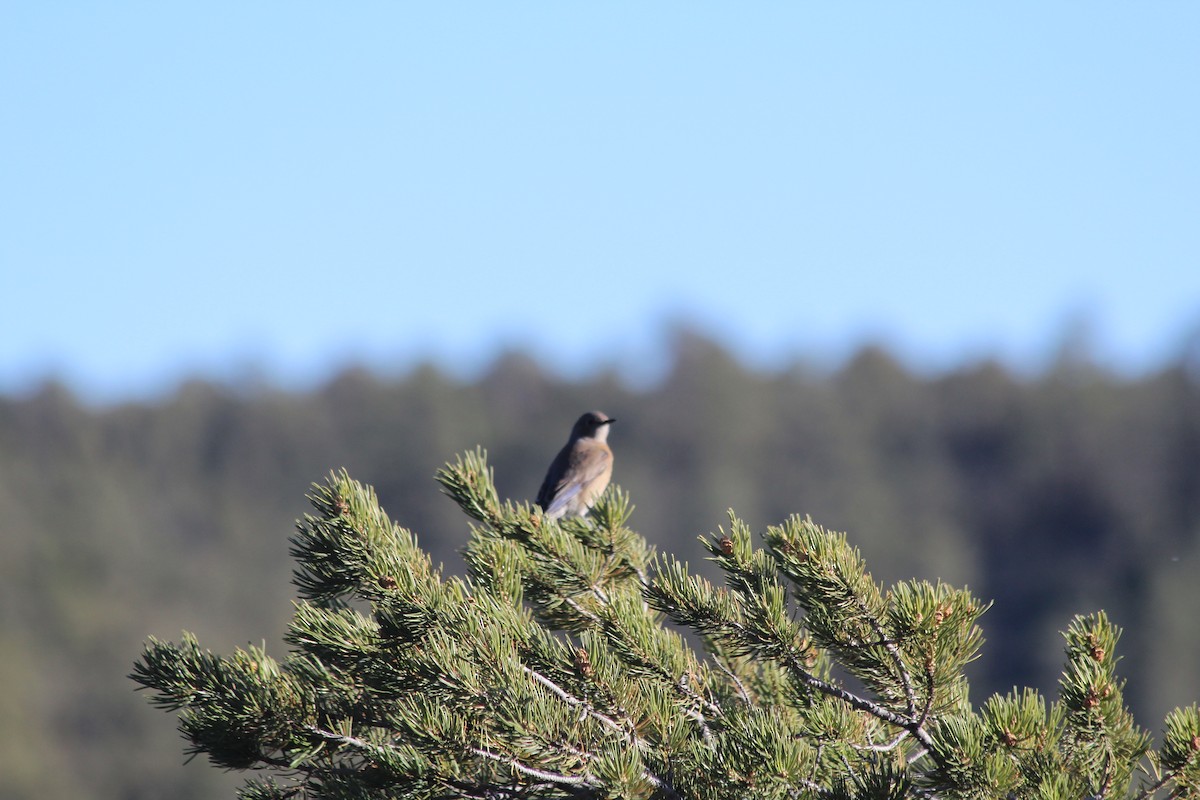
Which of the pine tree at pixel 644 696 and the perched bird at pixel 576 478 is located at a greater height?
the perched bird at pixel 576 478

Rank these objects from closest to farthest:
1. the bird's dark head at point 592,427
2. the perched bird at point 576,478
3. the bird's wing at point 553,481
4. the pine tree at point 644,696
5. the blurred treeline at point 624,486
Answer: the pine tree at point 644,696 < the perched bird at point 576,478 < the bird's wing at point 553,481 < the bird's dark head at point 592,427 < the blurred treeline at point 624,486

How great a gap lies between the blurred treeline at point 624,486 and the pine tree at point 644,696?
47023 mm

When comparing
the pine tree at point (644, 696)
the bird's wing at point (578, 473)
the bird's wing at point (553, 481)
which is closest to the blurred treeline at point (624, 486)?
the bird's wing at point (553, 481)

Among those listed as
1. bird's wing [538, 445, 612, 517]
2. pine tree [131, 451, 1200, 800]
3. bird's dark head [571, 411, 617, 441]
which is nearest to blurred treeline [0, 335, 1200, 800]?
bird's dark head [571, 411, 617, 441]

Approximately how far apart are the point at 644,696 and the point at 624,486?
63.4 meters

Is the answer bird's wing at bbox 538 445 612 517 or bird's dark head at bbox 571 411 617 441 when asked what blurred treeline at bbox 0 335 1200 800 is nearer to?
bird's dark head at bbox 571 411 617 441

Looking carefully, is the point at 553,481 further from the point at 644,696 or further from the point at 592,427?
the point at 644,696

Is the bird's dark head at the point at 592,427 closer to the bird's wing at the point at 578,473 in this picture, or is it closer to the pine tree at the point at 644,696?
the bird's wing at the point at 578,473

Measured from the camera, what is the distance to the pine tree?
11.3ft

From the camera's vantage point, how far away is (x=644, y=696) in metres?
3.70

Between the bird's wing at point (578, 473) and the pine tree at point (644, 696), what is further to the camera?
the bird's wing at point (578, 473)

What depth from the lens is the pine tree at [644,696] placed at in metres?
3.44

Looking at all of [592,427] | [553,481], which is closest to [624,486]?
[592,427]

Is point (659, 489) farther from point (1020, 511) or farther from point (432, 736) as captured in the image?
point (432, 736)
